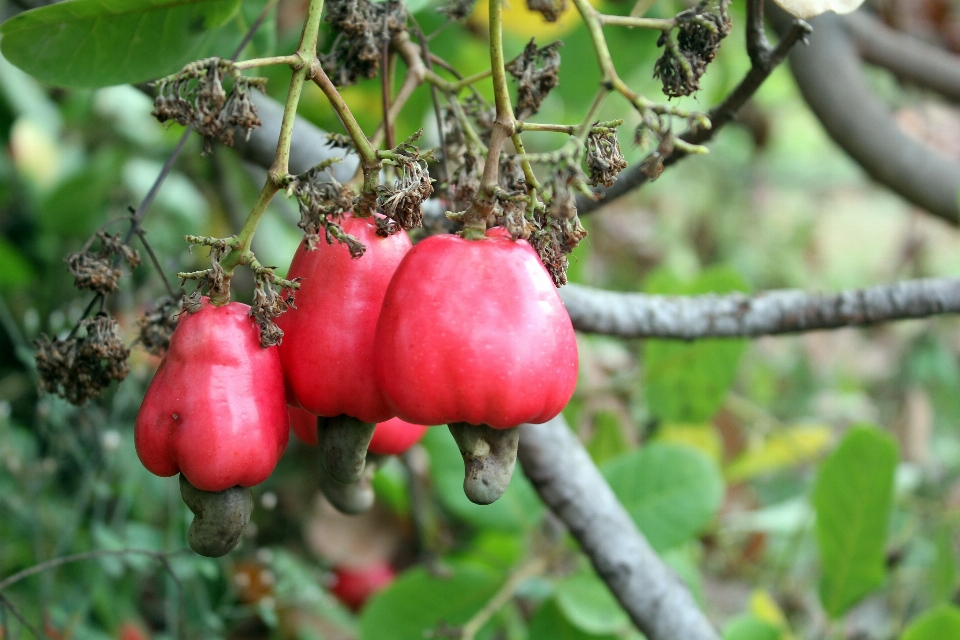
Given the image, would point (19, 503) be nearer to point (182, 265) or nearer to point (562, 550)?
point (182, 265)

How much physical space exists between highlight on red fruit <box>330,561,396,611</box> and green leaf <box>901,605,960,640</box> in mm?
982

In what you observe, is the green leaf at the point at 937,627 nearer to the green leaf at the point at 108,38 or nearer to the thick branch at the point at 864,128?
the thick branch at the point at 864,128

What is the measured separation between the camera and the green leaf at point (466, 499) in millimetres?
1317

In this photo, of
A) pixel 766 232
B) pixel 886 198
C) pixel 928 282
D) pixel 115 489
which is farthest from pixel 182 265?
pixel 886 198

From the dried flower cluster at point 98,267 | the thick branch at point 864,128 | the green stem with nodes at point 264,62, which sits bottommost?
the thick branch at point 864,128

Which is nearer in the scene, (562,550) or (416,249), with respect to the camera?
(416,249)

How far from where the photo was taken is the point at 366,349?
61cm

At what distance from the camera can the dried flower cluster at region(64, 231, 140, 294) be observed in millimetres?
719

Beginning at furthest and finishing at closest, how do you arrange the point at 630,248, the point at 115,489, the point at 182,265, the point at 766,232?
the point at 766,232 < the point at 630,248 < the point at 182,265 < the point at 115,489

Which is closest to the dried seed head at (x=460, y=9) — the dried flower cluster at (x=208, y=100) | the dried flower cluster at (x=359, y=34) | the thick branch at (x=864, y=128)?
the dried flower cluster at (x=359, y=34)

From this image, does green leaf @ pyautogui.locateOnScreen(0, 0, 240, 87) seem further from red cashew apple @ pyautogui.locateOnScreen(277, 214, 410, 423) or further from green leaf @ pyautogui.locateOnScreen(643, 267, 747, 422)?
green leaf @ pyautogui.locateOnScreen(643, 267, 747, 422)

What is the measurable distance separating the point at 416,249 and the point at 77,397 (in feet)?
1.24

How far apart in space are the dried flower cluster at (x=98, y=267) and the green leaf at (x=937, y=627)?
108cm

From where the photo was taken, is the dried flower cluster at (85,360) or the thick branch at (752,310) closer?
the dried flower cluster at (85,360)
